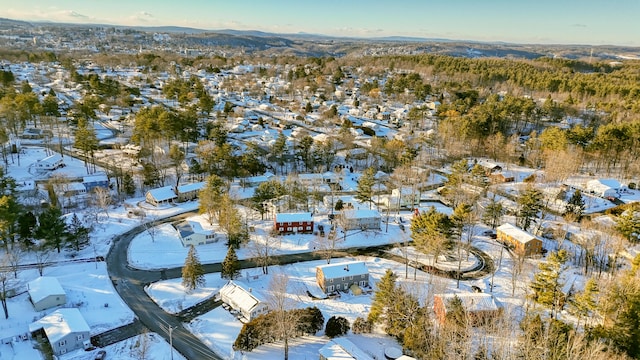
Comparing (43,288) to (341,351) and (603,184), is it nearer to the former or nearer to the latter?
(341,351)

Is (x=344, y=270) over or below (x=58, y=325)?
over

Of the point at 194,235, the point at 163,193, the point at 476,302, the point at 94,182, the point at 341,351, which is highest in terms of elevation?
the point at 94,182

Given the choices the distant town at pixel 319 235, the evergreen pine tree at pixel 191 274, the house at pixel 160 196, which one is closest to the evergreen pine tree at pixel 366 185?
the distant town at pixel 319 235

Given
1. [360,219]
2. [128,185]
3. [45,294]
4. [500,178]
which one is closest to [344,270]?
[360,219]

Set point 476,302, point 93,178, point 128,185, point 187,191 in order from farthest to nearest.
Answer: point 93,178 < point 128,185 < point 187,191 < point 476,302

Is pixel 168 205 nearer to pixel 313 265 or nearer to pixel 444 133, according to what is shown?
pixel 313 265

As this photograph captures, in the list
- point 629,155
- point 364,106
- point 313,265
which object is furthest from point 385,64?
point 313,265

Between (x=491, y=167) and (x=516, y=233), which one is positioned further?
(x=491, y=167)

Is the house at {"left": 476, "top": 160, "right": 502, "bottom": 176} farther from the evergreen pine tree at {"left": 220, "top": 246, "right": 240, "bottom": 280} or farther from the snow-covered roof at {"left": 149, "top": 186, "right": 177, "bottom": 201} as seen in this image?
the snow-covered roof at {"left": 149, "top": 186, "right": 177, "bottom": 201}

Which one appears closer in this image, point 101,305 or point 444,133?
point 101,305
